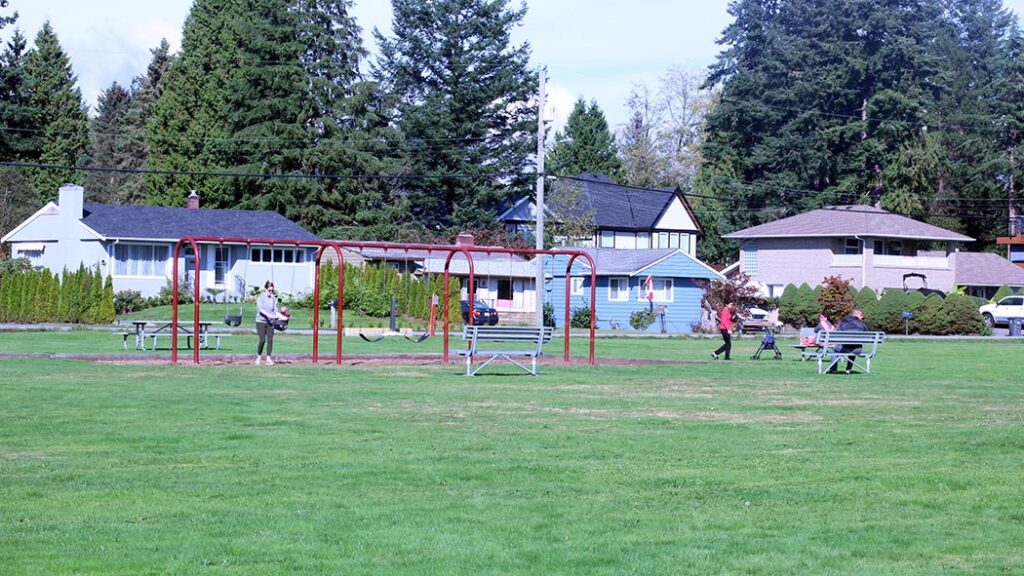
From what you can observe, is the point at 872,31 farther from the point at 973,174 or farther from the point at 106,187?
the point at 106,187

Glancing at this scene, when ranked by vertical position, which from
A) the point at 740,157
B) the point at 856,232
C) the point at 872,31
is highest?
the point at 872,31

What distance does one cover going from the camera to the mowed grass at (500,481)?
9.31 metres

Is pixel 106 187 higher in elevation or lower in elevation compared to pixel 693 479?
higher

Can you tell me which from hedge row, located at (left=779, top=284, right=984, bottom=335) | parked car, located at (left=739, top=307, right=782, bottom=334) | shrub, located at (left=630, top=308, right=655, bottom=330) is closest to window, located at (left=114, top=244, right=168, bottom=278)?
shrub, located at (left=630, top=308, right=655, bottom=330)

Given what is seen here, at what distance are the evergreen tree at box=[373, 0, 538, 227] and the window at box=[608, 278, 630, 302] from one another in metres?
16.7

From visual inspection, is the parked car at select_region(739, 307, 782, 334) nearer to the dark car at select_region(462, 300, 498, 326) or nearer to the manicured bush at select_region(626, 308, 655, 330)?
the manicured bush at select_region(626, 308, 655, 330)

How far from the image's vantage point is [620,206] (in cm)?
9369

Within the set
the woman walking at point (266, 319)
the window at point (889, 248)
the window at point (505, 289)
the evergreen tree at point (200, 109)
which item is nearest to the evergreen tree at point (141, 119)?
the evergreen tree at point (200, 109)

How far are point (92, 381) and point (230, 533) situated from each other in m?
13.8

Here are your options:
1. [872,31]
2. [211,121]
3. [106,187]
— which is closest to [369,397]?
[211,121]

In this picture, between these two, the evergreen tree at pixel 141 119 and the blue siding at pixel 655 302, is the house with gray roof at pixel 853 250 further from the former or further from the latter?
the evergreen tree at pixel 141 119

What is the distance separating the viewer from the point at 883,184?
93625mm

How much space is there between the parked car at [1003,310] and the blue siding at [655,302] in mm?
14922

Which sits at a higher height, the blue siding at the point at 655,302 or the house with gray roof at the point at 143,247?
the house with gray roof at the point at 143,247
